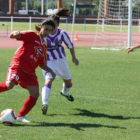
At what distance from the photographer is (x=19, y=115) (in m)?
7.51

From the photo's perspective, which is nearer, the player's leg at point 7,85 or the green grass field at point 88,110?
the green grass field at point 88,110

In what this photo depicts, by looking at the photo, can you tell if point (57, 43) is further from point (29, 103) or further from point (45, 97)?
point (29, 103)

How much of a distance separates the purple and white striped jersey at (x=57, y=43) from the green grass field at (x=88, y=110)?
37.8 inches

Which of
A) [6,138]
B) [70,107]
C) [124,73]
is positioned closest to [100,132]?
[6,138]

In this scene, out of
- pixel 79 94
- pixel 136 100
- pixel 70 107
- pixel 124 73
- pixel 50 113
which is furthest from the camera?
pixel 124 73

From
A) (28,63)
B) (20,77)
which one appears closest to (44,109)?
(20,77)

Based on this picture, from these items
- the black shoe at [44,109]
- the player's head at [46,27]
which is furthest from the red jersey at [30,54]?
the black shoe at [44,109]

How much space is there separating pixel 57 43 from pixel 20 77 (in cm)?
162

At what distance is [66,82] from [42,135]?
2.67 m

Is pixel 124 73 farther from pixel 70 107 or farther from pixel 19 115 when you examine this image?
pixel 19 115

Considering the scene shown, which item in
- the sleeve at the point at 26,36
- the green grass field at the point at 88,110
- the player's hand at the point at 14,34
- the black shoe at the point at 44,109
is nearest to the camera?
→ the green grass field at the point at 88,110

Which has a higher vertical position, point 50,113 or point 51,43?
point 51,43

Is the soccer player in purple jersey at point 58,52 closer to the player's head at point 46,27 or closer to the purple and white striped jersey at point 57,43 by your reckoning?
Answer: the purple and white striped jersey at point 57,43

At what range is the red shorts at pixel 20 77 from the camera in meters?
7.39
